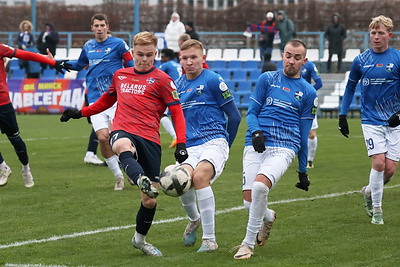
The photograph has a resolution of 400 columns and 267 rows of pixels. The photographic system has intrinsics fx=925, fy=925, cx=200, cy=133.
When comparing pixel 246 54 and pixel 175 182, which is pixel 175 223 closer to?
pixel 175 182

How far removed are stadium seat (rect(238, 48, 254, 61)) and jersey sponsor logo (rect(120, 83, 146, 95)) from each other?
25.7 meters

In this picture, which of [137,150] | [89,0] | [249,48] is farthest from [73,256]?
[89,0]

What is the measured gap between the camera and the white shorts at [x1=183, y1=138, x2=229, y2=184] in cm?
842

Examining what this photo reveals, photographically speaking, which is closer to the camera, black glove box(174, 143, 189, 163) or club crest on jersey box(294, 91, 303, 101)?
black glove box(174, 143, 189, 163)

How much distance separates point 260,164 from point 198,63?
1.15 m

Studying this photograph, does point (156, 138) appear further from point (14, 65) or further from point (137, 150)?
point (14, 65)

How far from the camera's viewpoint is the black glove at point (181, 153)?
790 cm

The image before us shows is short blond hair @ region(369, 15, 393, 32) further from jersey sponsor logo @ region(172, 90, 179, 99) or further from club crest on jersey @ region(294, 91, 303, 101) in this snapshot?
jersey sponsor logo @ region(172, 90, 179, 99)

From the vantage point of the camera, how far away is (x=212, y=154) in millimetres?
8438

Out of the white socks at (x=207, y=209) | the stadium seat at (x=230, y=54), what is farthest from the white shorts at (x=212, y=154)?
the stadium seat at (x=230, y=54)

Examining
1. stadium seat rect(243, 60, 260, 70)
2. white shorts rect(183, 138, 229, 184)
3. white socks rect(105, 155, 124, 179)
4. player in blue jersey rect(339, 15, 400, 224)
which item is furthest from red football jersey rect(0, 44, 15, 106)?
stadium seat rect(243, 60, 260, 70)

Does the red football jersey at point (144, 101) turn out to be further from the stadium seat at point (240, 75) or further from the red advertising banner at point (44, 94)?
the stadium seat at point (240, 75)

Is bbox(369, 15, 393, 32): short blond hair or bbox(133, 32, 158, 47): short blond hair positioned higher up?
bbox(369, 15, 393, 32): short blond hair

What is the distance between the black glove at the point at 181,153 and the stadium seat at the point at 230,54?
87.5 feet
